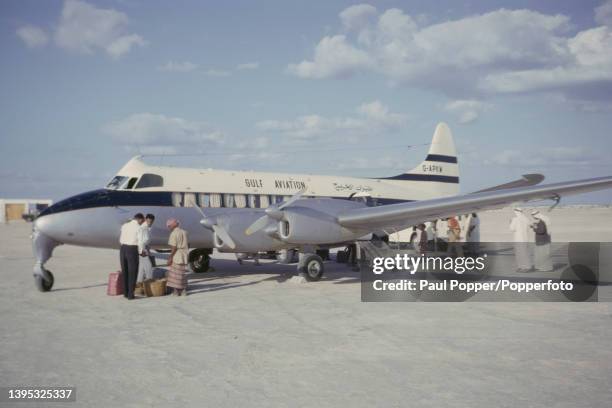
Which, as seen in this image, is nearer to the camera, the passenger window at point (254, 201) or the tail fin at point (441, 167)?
the passenger window at point (254, 201)

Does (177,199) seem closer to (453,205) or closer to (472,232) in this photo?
(453,205)

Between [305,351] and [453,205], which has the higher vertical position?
[453,205]

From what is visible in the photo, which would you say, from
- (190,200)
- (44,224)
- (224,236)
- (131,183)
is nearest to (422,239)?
(224,236)

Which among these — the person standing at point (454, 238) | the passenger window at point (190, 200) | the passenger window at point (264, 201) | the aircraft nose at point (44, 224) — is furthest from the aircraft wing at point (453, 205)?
the aircraft nose at point (44, 224)

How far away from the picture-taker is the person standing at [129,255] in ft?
37.6

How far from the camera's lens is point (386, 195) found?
20000mm

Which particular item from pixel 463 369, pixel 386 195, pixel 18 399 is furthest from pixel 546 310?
pixel 386 195

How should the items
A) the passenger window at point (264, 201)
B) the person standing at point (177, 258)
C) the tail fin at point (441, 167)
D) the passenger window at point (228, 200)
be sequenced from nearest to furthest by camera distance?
the person standing at point (177, 258)
the passenger window at point (228, 200)
the passenger window at point (264, 201)
the tail fin at point (441, 167)

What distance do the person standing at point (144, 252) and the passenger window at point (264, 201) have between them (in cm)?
413

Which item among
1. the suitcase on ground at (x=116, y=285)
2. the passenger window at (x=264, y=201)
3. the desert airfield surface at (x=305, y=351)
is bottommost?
the desert airfield surface at (x=305, y=351)

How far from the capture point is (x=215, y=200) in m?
15.9

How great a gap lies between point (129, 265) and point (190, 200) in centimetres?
421

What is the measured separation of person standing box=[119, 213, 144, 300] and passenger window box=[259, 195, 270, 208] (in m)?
5.71

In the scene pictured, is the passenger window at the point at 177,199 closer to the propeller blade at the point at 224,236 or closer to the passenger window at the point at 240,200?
the propeller blade at the point at 224,236
